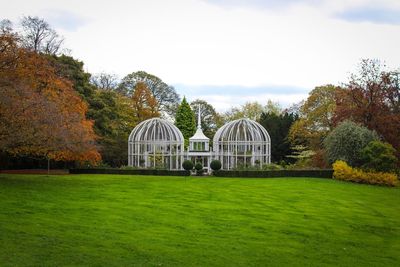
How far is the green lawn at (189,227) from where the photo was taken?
36.3 feet

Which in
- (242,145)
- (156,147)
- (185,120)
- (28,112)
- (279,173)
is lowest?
(279,173)

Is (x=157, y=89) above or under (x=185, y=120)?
above

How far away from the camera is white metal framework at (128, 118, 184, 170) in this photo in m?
40.3

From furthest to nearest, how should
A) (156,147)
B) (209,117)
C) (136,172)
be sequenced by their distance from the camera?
1. (209,117)
2. (156,147)
3. (136,172)

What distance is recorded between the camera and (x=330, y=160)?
125ft

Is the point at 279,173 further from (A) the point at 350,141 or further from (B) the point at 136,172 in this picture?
(B) the point at 136,172

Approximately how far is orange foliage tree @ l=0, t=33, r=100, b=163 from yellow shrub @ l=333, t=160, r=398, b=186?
17735mm

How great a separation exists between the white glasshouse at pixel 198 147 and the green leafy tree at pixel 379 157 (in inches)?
329

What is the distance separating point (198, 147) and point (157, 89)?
2085 cm

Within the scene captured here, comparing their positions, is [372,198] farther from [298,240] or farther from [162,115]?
[162,115]

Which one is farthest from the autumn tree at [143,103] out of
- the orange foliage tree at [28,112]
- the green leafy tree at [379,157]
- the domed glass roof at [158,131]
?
the green leafy tree at [379,157]

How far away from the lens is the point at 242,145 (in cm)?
4103

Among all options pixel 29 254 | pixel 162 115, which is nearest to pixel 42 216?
pixel 29 254

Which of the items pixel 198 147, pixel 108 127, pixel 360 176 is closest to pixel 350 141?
pixel 360 176
